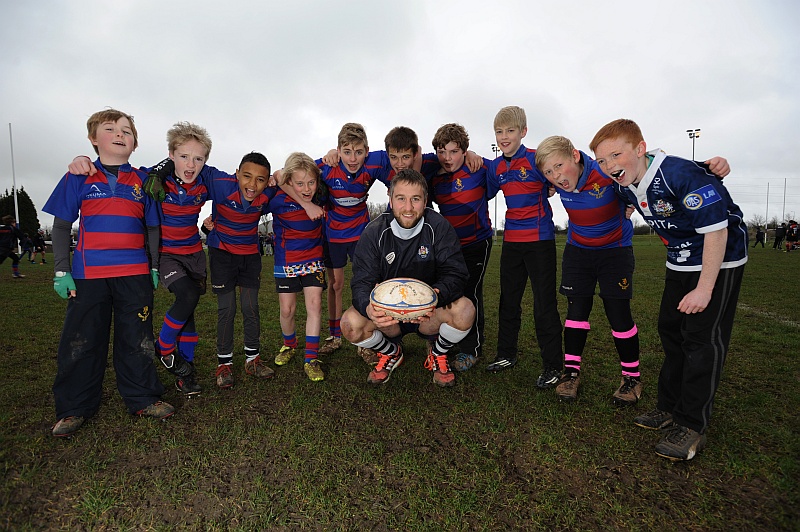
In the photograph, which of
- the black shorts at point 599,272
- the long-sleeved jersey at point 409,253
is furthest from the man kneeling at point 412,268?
the black shorts at point 599,272

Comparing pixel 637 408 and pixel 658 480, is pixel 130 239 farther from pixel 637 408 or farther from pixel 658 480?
pixel 637 408

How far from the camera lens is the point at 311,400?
350 centimetres

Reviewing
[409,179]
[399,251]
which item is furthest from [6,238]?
[409,179]

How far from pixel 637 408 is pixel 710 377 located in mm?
746

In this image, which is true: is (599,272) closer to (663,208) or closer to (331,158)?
(663,208)

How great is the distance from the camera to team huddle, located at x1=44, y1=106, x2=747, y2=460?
2.87 metres

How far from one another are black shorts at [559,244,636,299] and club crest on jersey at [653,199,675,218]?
68 centimetres

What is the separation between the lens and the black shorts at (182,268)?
382cm

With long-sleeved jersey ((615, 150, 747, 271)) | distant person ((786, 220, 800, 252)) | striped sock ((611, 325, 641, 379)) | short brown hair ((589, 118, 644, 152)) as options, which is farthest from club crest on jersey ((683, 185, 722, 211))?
distant person ((786, 220, 800, 252))

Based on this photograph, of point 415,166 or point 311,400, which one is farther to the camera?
point 415,166

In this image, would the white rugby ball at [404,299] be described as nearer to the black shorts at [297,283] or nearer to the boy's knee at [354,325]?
the boy's knee at [354,325]

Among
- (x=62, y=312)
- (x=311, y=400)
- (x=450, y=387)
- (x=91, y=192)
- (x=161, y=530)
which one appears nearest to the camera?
(x=161, y=530)

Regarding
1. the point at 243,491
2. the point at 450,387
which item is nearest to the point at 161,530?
the point at 243,491

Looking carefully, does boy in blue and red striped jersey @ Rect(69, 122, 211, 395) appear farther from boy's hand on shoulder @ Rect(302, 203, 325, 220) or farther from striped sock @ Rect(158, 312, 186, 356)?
boy's hand on shoulder @ Rect(302, 203, 325, 220)
